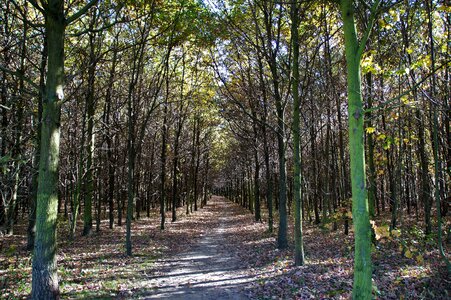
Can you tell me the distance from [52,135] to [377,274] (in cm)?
795

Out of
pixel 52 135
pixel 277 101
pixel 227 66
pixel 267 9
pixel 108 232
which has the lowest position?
pixel 108 232

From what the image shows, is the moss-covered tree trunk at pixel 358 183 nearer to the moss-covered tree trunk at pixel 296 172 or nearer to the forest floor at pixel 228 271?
the forest floor at pixel 228 271

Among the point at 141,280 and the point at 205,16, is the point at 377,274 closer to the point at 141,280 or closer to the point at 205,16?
the point at 141,280

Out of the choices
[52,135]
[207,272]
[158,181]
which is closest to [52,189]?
[52,135]

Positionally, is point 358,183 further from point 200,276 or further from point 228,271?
point 228,271

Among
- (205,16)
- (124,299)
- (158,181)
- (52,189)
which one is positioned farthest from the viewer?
(158,181)

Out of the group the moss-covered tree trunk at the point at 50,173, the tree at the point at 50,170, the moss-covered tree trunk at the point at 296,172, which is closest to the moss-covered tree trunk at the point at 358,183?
the moss-covered tree trunk at the point at 296,172

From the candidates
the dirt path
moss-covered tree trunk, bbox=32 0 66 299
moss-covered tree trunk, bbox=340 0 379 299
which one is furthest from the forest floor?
moss-covered tree trunk, bbox=32 0 66 299

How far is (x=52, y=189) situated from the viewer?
5.80 meters

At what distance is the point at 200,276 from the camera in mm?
8422

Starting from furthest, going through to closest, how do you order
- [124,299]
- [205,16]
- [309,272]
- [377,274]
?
[205,16] < [309,272] < [377,274] < [124,299]

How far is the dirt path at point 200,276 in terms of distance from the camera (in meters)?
6.91

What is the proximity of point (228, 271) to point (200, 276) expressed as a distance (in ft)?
2.99

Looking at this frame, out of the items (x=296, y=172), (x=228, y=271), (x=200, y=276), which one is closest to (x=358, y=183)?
(x=296, y=172)
